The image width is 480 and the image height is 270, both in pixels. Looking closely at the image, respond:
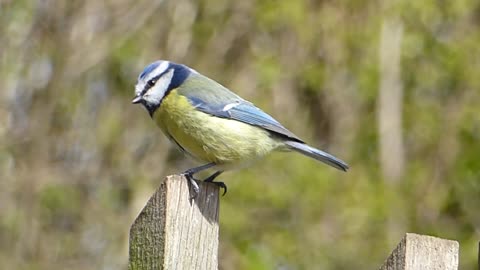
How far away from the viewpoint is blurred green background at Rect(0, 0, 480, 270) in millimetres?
4875

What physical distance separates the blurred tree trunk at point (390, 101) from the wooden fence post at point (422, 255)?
142 inches

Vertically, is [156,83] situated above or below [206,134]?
above

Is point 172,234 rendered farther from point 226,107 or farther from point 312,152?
point 312,152

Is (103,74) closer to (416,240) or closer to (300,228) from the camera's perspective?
(300,228)

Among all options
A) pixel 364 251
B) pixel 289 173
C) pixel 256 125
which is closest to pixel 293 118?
pixel 289 173

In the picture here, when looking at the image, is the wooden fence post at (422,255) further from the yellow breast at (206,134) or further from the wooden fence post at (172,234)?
the yellow breast at (206,134)

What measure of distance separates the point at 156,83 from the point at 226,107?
0.23 metres

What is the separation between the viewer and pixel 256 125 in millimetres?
2949

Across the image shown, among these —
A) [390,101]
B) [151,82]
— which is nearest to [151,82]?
[151,82]

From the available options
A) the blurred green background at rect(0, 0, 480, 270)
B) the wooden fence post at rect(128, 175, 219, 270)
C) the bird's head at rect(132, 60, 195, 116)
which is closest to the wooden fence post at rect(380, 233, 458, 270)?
the wooden fence post at rect(128, 175, 219, 270)

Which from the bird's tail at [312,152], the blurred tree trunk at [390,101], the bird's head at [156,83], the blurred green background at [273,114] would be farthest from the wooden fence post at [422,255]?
the blurred tree trunk at [390,101]

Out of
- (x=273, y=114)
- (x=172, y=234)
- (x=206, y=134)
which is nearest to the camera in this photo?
(x=172, y=234)

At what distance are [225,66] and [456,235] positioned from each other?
1585 millimetres

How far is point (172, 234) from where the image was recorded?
63.7 inches
